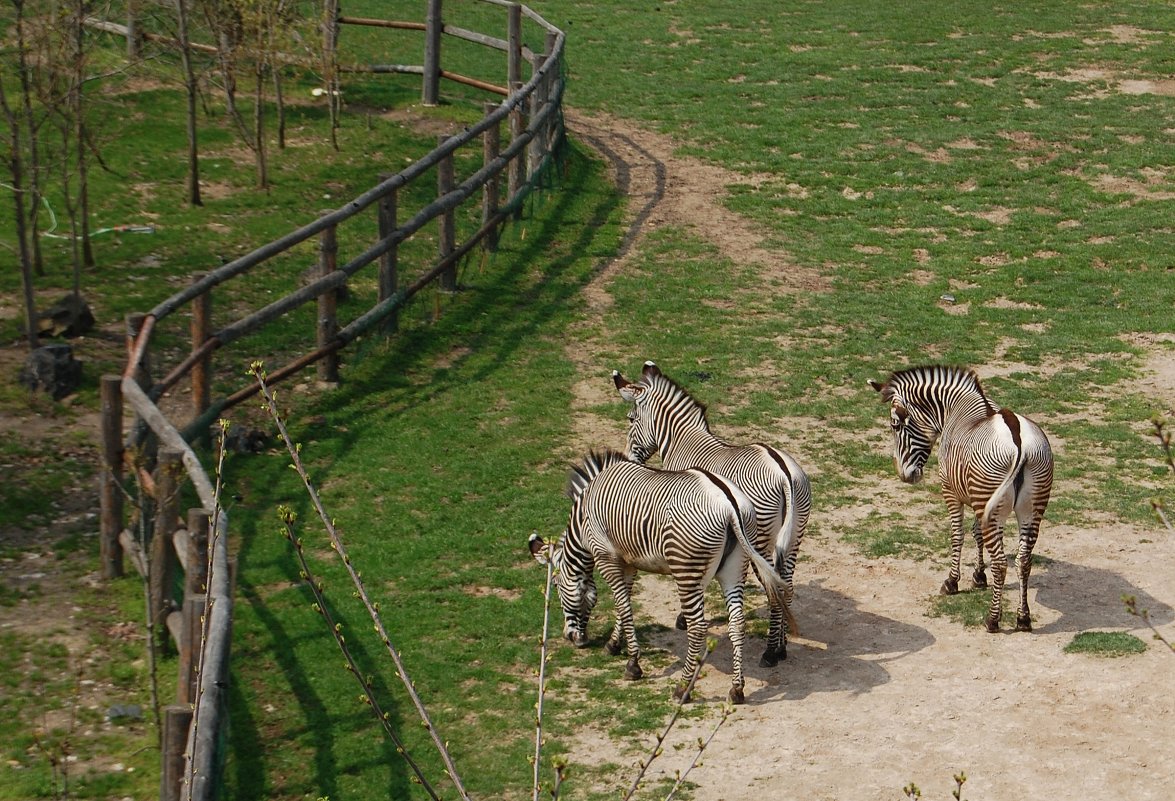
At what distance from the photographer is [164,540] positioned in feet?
27.1

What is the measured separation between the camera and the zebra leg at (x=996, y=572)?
9.17 m

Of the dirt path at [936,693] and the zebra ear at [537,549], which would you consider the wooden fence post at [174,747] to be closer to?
the dirt path at [936,693]

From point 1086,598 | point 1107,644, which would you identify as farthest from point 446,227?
point 1107,644

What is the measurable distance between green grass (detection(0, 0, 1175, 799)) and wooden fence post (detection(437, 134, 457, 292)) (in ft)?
0.81

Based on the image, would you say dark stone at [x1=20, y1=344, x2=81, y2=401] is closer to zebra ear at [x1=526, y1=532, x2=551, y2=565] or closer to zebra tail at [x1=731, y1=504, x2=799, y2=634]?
zebra ear at [x1=526, y1=532, x2=551, y2=565]

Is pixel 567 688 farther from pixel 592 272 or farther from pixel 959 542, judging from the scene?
pixel 592 272

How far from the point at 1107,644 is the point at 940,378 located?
7.81ft

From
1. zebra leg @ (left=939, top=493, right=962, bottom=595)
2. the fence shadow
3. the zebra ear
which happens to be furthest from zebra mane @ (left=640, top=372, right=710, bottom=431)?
the fence shadow

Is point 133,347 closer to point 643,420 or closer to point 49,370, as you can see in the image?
point 49,370

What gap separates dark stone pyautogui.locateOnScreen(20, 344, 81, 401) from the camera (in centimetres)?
1184

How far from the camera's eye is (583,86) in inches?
899

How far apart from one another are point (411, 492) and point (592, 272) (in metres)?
5.47

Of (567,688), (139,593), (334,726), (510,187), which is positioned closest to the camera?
(334,726)

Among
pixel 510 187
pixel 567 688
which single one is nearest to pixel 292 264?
pixel 510 187
